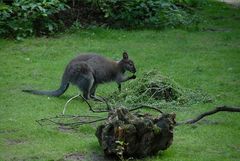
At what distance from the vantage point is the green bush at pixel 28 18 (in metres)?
16.7

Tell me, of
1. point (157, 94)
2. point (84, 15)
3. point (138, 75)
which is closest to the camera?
point (157, 94)

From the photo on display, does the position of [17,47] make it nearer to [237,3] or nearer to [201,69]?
[201,69]

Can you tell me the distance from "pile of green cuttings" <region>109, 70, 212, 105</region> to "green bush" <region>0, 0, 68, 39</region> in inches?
221

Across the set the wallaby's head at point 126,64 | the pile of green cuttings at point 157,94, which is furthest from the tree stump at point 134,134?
the wallaby's head at point 126,64

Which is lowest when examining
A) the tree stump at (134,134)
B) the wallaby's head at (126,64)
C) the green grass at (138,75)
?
the green grass at (138,75)

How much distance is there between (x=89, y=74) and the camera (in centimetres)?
1159

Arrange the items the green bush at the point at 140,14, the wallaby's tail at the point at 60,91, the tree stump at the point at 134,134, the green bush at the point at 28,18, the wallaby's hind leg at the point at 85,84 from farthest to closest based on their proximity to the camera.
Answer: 1. the green bush at the point at 140,14
2. the green bush at the point at 28,18
3. the wallaby's tail at the point at 60,91
4. the wallaby's hind leg at the point at 85,84
5. the tree stump at the point at 134,134

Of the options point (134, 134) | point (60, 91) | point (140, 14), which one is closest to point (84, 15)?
point (140, 14)

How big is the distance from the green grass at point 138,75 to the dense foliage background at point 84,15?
461mm

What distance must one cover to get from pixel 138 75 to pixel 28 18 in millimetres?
4694

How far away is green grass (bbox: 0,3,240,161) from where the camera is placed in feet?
29.3

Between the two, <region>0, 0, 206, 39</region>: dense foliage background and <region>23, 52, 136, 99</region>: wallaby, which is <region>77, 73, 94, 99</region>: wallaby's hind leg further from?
<region>0, 0, 206, 39</region>: dense foliage background

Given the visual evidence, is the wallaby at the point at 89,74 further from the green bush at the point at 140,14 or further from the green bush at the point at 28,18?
the green bush at the point at 140,14

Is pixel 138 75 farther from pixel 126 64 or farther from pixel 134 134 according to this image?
pixel 134 134
